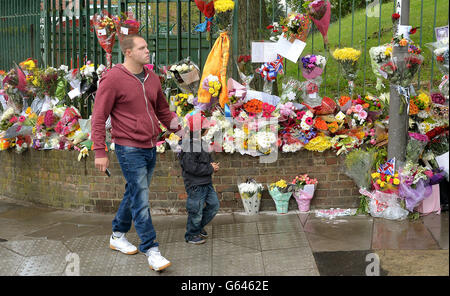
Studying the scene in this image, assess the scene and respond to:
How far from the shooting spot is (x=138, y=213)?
4547mm

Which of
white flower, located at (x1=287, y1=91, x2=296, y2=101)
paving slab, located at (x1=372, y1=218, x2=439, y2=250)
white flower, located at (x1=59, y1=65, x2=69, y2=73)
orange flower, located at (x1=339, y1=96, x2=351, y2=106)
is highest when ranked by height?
white flower, located at (x1=59, y1=65, x2=69, y2=73)

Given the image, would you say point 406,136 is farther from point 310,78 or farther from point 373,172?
point 310,78

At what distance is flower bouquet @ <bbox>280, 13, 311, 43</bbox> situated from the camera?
615 cm

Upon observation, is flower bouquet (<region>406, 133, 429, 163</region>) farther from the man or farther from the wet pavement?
the man

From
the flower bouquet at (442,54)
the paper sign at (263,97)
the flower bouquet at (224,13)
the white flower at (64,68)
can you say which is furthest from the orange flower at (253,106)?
the white flower at (64,68)

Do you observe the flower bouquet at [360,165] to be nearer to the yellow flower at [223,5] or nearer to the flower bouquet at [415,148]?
the flower bouquet at [415,148]

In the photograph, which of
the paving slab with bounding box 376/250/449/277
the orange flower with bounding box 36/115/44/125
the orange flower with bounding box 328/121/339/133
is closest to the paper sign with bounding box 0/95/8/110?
the orange flower with bounding box 36/115/44/125

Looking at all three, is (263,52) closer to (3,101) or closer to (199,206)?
(199,206)

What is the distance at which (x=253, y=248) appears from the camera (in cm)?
495

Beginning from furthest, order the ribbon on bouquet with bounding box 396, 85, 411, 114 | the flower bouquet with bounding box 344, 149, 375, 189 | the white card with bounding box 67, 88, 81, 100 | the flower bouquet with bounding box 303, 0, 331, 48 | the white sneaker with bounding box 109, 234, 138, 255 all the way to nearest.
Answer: the white card with bounding box 67, 88, 81, 100 → the flower bouquet with bounding box 303, 0, 331, 48 → the flower bouquet with bounding box 344, 149, 375, 189 → the ribbon on bouquet with bounding box 396, 85, 411, 114 → the white sneaker with bounding box 109, 234, 138, 255

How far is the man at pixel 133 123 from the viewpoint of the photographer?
4.39m

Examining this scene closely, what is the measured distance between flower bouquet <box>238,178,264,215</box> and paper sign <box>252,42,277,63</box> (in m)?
1.39

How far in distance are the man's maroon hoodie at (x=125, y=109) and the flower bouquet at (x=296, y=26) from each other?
7.16 ft

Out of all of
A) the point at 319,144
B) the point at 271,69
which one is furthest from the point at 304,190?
the point at 271,69
